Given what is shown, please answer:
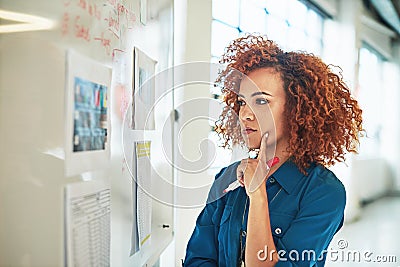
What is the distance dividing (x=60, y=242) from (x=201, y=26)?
2.74 feet

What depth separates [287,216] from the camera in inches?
52.2

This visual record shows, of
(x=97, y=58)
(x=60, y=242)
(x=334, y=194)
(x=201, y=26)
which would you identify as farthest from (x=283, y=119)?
(x=60, y=242)

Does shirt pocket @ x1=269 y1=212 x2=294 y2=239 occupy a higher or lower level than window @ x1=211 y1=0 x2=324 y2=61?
lower

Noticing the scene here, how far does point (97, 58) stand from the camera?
104 centimetres

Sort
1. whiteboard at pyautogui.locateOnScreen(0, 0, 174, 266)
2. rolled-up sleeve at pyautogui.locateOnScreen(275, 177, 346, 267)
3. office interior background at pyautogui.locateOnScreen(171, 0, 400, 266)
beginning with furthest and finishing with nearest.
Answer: office interior background at pyautogui.locateOnScreen(171, 0, 400, 266) → rolled-up sleeve at pyautogui.locateOnScreen(275, 177, 346, 267) → whiteboard at pyautogui.locateOnScreen(0, 0, 174, 266)

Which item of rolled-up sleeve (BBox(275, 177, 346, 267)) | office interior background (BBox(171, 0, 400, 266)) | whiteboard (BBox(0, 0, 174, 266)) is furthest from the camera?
office interior background (BBox(171, 0, 400, 266))

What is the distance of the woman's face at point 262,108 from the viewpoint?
1.35 metres

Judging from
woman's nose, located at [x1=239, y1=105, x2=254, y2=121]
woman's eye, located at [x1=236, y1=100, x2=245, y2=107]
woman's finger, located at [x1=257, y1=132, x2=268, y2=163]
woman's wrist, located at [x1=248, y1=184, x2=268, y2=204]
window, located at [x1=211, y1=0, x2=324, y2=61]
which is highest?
window, located at [x1=211, y1=0, x2=324, y2=61]

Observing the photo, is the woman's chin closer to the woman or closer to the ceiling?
the woman

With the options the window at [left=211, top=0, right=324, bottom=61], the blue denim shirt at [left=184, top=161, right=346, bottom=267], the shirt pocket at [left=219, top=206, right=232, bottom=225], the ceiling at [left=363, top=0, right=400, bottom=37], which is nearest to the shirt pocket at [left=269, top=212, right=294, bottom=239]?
the blue denim shirt at [left=184, top=161, right=346, bottom=267]

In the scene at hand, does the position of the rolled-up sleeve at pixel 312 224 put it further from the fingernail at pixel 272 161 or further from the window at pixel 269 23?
the window at pixel 269 23

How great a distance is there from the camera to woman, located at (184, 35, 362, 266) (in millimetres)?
1332

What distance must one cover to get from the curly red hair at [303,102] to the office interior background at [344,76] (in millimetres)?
33

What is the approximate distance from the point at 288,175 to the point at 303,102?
218mm
